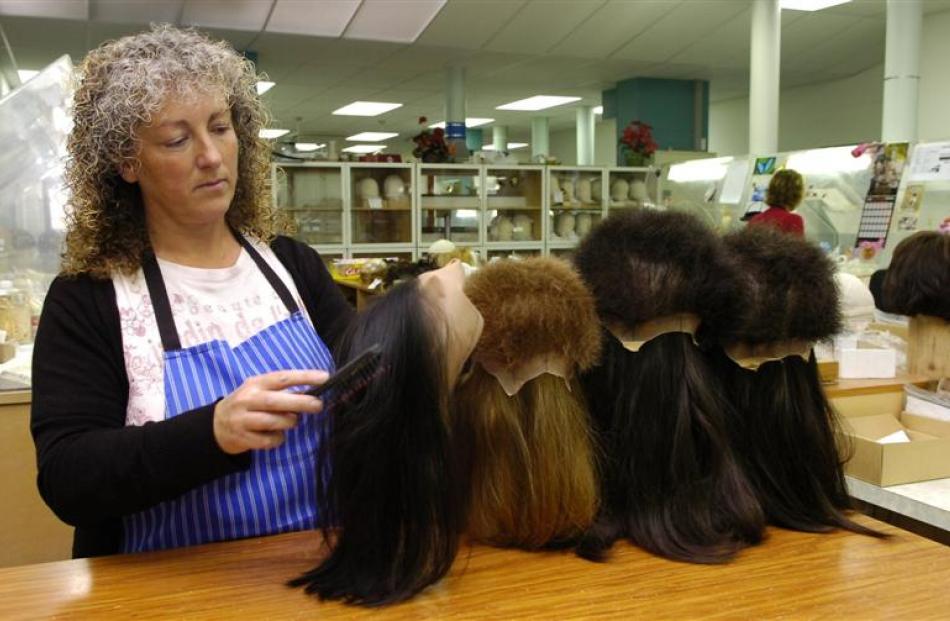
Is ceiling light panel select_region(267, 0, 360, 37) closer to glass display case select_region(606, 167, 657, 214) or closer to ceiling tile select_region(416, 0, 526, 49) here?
ceiling tile select_region(416, 0, 526, 49)

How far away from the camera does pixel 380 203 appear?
7043mm

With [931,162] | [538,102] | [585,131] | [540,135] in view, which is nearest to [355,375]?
[931,162]

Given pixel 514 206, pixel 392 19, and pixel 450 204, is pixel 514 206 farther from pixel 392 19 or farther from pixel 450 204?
pixel 392 19

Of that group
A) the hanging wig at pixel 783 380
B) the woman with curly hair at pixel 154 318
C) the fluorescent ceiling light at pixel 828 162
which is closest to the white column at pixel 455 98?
the fluorescent ceiling light at pixel 828 162

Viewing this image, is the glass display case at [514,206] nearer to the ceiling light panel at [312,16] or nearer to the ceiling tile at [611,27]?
the ceiling tile at [611,27]

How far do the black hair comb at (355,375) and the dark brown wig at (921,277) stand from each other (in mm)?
1495

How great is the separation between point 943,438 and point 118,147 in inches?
61.6

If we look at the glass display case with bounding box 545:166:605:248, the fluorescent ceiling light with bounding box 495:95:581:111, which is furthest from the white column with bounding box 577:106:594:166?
the glass display case with bounding box 545:166:605:248

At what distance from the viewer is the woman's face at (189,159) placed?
106cm

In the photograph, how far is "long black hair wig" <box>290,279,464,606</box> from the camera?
0.83 meters

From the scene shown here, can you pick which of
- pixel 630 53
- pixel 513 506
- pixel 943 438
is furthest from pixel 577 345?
pixel 630 53

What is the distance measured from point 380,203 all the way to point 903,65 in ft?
15.1

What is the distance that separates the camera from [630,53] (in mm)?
9133

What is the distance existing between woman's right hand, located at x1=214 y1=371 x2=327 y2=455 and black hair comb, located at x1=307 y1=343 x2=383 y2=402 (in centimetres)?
2
